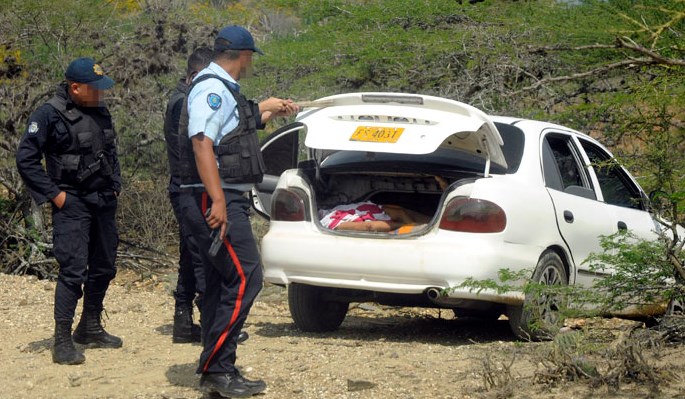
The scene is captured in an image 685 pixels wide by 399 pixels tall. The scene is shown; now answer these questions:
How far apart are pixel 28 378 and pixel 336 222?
6.92 feet

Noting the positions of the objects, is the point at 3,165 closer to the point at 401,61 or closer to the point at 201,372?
the point at 401,61

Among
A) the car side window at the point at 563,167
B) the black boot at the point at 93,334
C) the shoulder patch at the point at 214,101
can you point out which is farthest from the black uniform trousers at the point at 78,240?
the car side window at the point at 563,167

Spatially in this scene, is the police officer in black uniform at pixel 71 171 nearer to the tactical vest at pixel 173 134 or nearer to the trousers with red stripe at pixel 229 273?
the tactical vest at pixel 173 134

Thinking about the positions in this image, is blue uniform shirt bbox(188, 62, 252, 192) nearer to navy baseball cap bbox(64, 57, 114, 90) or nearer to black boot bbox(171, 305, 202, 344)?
navy baseball cap bbox(64, 57, 114, 90)

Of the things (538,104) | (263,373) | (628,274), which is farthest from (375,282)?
(538,104)

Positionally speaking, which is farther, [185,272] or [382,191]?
[382,191]

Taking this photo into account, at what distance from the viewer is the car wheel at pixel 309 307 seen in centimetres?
734

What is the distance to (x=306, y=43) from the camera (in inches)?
525

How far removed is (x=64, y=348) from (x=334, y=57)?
7019 mm

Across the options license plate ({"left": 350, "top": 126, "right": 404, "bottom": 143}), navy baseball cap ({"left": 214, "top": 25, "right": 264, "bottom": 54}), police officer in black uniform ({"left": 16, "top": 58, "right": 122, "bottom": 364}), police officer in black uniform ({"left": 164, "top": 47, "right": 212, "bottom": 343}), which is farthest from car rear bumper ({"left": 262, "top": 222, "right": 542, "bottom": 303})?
navy baseball cap ({"left": 214, "top": 25, "right": 264, "bottom": 54})

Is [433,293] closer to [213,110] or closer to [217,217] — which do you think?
[217,217]

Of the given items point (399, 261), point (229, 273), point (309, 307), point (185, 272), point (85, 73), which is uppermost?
point (85, 73)

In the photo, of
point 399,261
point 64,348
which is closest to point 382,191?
point 399,261

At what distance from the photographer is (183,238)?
7.20 meters
